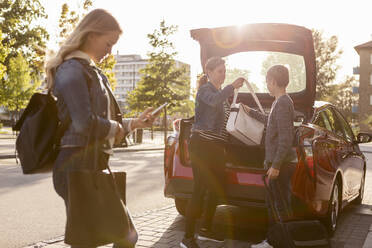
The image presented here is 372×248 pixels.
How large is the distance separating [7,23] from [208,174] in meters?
38.1

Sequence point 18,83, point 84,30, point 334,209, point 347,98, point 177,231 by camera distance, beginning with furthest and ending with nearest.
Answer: point 347,98
point 18,83
point 334,209
point 177,231
point 84,30

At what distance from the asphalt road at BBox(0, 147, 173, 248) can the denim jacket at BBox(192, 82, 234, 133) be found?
2266mm

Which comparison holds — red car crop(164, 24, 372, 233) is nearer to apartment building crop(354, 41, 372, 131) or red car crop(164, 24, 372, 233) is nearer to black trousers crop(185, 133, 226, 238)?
black trousers crop(185, 133, 226, 238)

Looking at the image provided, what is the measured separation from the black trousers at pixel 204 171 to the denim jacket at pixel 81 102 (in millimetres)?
2048

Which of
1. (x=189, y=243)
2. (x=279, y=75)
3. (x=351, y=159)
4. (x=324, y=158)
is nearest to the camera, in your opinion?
(x=279, y=75)

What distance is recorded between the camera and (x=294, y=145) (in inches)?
203

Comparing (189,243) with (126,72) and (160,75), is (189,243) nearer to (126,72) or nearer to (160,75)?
(160,75)

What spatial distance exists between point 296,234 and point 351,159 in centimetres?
254

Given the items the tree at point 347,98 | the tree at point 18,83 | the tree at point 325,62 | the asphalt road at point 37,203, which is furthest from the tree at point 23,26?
the tree at point 347,98

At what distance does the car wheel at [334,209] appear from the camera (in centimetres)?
568

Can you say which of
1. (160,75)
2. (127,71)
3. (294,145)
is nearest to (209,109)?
(294,145)

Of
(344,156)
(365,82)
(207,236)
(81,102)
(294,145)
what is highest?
(365,82)

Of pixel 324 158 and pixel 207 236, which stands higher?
pixel 324 158

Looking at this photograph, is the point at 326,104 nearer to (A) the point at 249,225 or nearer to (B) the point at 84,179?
(A) the point at 249,225
